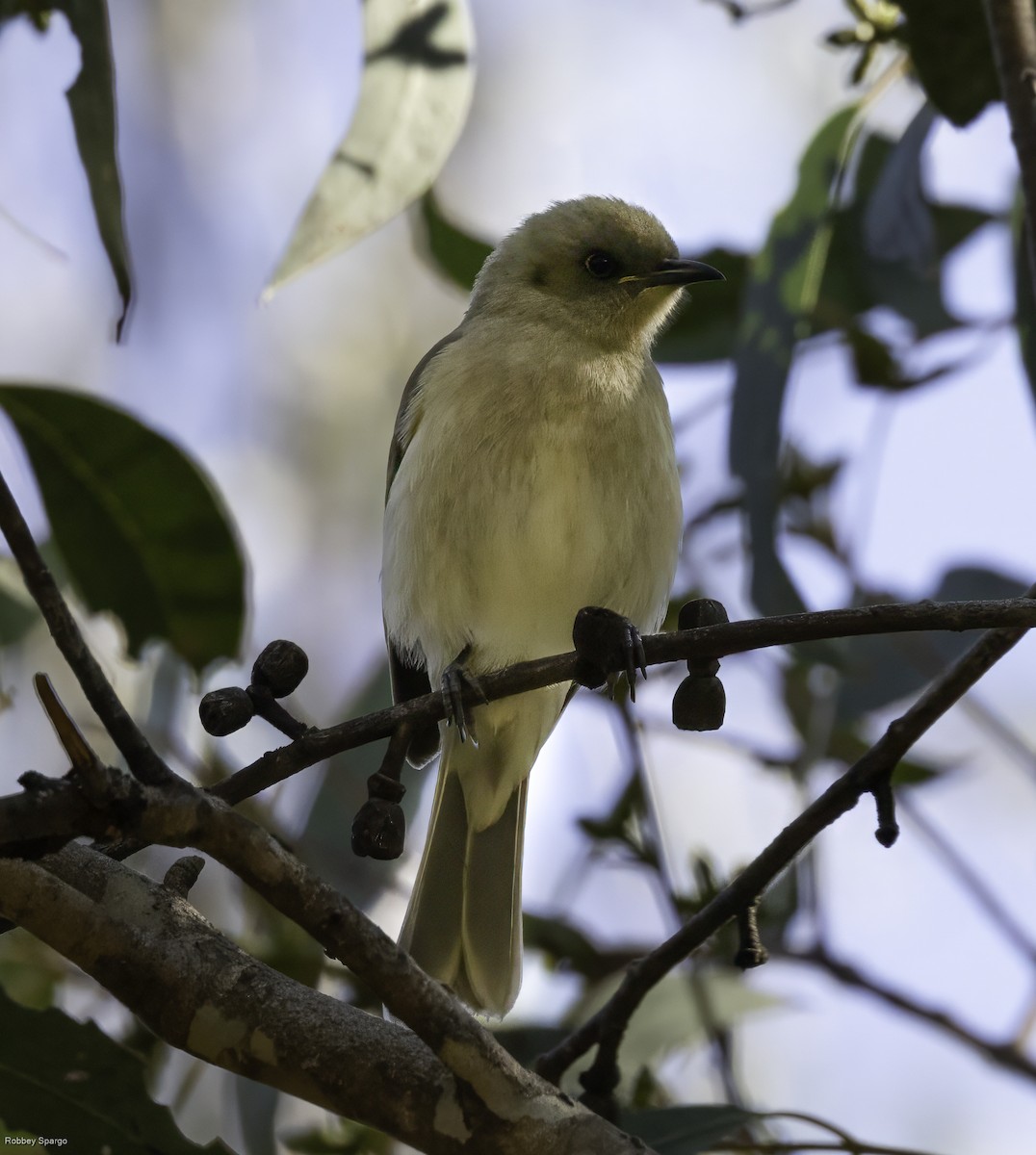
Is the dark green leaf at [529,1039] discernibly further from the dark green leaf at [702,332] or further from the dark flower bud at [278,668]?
the dark green leaf at [702,332]

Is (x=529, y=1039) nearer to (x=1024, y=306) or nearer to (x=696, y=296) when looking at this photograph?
(x=1024, y=306)

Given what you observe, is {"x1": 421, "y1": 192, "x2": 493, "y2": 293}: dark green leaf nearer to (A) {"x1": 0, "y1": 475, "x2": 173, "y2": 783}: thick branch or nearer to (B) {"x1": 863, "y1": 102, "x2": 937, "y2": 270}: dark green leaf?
(B) {"x1": 863, "y1": 102, "x2": 937, "y2": 270}: dark green leaf

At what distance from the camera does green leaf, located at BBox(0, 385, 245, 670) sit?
9.88 feet

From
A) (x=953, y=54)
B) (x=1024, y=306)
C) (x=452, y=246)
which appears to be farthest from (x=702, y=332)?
(x=953, y=54)

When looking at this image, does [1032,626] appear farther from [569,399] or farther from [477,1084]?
[569,399]

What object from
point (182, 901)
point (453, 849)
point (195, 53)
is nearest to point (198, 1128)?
point (453, 849)

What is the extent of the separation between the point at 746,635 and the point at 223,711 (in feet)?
1.84

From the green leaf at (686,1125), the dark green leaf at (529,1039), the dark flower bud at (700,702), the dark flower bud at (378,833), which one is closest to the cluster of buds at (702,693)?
the dark flower bud at (700,702)

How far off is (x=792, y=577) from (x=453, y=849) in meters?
1.05

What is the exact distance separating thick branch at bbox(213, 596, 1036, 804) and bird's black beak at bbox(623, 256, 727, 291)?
192 cm

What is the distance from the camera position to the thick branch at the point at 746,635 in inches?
56.4

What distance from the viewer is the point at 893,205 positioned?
3189 millimetres

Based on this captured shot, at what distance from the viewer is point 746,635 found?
1.51 meters

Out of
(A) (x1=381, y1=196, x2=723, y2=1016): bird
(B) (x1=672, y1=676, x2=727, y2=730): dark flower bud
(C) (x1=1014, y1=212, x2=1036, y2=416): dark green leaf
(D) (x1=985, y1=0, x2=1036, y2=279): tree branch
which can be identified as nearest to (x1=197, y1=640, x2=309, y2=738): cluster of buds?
(B) (x1=672, y1=676, x2=727, y2=730): dark flower bud
